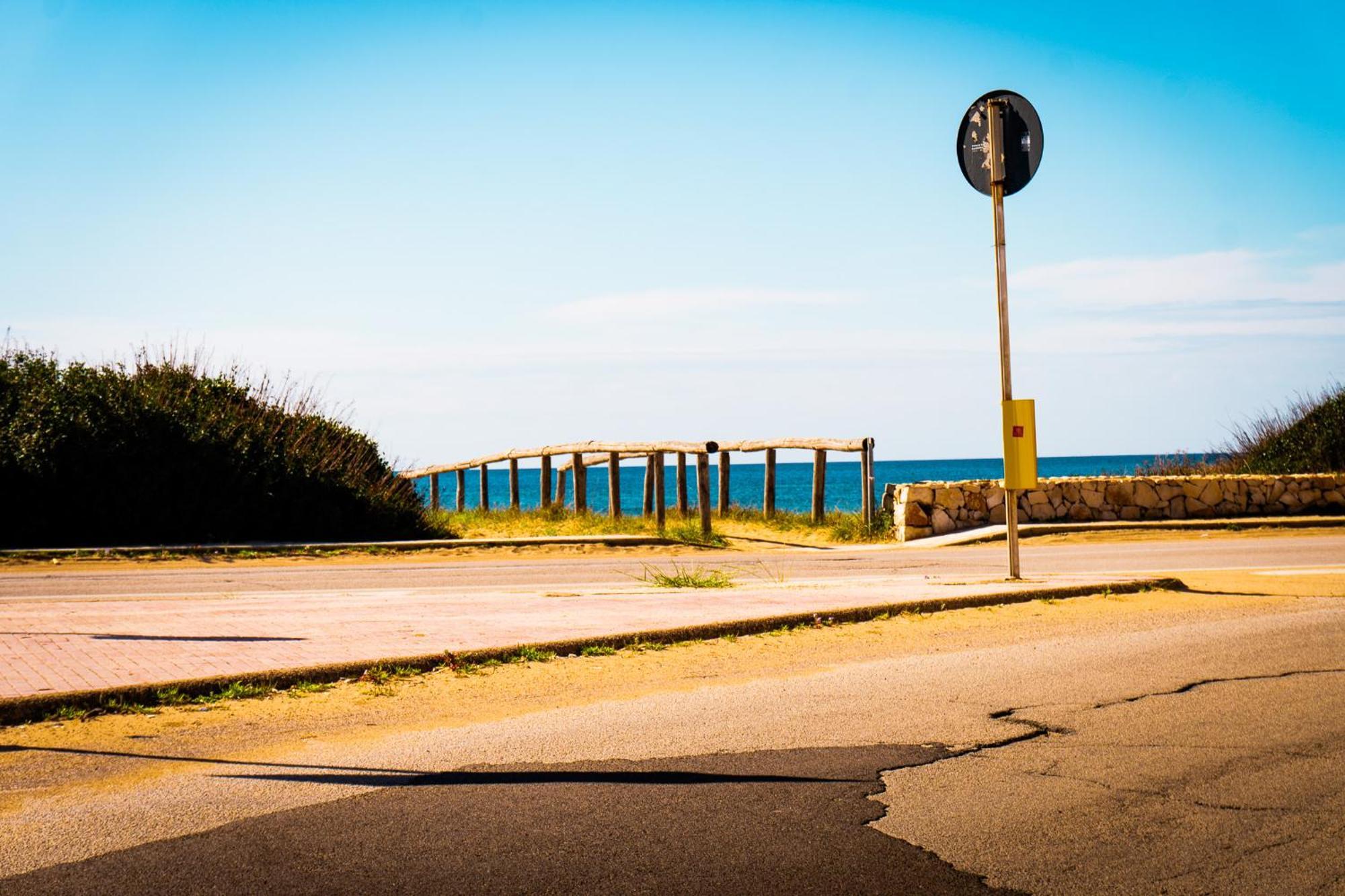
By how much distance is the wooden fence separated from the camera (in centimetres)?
2166

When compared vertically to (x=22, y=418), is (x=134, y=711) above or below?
below

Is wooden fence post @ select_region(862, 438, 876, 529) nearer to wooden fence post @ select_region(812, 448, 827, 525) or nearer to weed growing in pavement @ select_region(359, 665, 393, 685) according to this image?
wooden fence post @ select_region(812, 448, 827, 525)

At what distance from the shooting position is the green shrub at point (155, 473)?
18.3 meters

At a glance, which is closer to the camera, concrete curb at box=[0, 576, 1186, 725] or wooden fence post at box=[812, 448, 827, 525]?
concrete curb at box=[0, 576, 1186, 725]

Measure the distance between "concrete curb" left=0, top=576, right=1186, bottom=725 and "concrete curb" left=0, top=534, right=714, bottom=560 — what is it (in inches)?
369

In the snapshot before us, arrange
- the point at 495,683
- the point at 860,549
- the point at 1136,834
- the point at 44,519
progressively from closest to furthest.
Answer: the point at 1136,834 < the point at 495,683 < the point at 44,519 < the point at 860,549

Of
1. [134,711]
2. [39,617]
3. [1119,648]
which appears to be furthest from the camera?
[39,617]

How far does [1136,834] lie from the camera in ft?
14.4

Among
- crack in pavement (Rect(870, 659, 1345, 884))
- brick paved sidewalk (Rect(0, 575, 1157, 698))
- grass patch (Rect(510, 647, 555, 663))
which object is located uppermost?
brick paved sidewalk (Rect(0, 575, 1157, 698))

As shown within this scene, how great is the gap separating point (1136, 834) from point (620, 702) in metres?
3.08

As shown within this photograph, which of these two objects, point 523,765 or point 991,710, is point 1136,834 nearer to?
point 991,710

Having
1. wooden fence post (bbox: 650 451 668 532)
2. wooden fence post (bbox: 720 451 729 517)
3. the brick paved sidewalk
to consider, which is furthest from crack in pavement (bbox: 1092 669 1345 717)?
wooden fence post (bbox: 720 451 729 517)

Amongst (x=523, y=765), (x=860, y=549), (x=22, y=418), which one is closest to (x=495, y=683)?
(x=523, y=765)

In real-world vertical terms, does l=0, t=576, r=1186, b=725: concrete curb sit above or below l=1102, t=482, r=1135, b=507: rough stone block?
below
